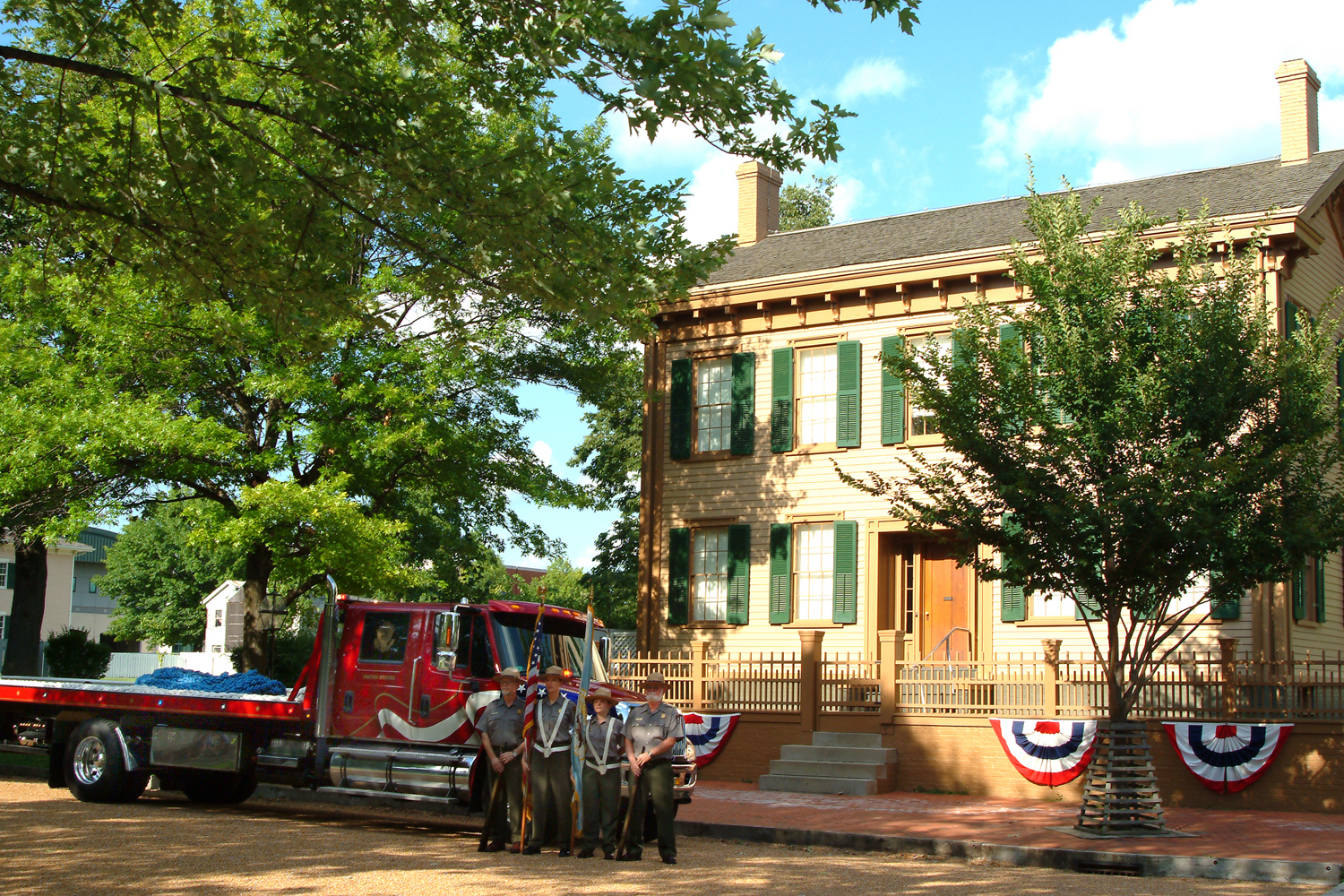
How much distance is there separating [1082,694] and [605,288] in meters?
8.75

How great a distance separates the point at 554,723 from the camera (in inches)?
463

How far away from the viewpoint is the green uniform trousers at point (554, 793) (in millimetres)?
11594

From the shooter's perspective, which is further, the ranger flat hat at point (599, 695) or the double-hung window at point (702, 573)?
the double-hung window at point (702, 573)

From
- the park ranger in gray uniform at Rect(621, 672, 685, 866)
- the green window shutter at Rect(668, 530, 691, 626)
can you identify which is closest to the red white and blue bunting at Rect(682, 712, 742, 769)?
the green window shutter at Rect(668, 530, 691, 626)

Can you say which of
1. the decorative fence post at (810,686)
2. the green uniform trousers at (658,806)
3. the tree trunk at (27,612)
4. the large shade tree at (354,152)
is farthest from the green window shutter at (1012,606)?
the tree trunk at (27,612)

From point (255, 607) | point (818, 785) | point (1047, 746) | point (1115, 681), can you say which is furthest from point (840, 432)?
point (255, 607)

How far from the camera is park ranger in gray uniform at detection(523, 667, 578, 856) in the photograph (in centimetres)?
1161

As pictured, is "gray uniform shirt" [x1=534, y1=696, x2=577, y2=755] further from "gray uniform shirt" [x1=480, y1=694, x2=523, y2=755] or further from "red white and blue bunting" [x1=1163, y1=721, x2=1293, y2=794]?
"red white and blue bunting" [x1=1163, y1=721, x2=1293, y2=794]

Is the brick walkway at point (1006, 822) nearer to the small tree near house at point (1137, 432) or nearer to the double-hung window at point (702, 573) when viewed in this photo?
the small tree near house at point (1137, 432)

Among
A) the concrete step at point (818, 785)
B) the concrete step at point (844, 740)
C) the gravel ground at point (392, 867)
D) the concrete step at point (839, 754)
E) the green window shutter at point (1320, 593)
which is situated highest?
the green window shutter at point (1320, 593)

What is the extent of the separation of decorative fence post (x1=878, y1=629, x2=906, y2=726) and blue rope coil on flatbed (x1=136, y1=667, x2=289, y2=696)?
7.73 meters

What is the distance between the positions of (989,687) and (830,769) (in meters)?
2.37

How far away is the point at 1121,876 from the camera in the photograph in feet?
36.1

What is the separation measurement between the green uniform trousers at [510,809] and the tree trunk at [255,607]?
11957mm
